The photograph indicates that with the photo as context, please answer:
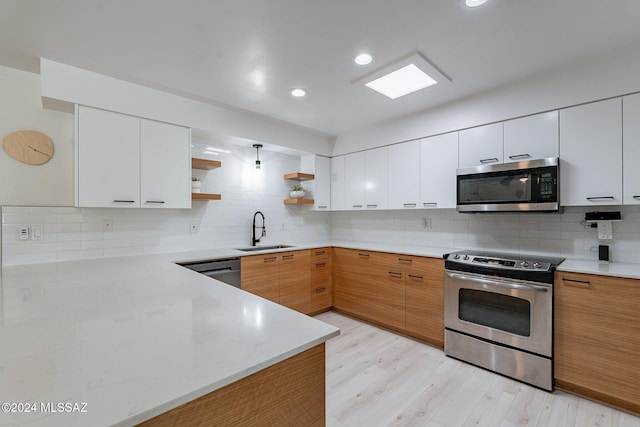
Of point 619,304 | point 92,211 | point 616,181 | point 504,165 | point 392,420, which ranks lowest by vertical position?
point 392,420

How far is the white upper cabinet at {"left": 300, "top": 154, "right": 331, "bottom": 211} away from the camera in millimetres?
4031

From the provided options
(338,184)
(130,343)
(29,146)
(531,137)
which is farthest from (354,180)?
(130,343)

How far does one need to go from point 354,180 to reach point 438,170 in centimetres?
115

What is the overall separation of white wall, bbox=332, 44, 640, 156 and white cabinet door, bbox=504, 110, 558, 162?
0.23ft

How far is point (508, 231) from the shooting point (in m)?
2.86

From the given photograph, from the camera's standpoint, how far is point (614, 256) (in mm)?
2346

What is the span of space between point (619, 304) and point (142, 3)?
3.36 metres

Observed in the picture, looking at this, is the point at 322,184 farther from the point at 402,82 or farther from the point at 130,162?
the point at 130,162

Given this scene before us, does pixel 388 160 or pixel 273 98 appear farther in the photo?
pixel 388 160

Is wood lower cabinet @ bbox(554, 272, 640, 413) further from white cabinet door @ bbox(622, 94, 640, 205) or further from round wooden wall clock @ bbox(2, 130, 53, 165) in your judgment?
round wooden wall clock @ bbox(2, 130, 53, 165)

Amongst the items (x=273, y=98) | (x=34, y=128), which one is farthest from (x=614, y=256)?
(x=34, y=128)

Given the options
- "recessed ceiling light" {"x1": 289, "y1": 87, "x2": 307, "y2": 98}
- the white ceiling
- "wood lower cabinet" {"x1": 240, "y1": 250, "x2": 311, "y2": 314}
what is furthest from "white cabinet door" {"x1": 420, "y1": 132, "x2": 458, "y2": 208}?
"wood lower cabinet" {"x1": 240, "y1": 250, "x2": 311, "y2": 314}

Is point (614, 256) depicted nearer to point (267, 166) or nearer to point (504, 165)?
point (504, 165)

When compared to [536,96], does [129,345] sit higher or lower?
lower
